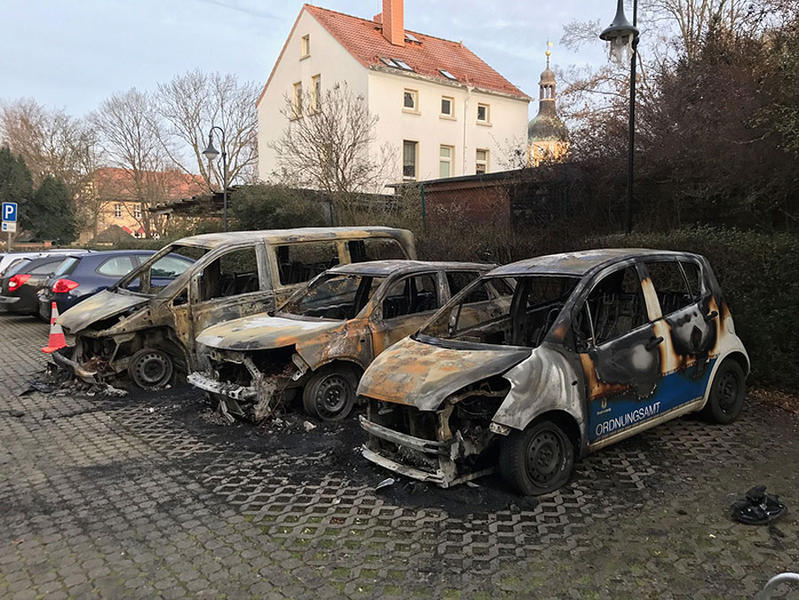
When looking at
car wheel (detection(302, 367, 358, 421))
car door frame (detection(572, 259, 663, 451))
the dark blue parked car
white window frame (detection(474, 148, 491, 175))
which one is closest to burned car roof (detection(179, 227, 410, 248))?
the dark blue parked car

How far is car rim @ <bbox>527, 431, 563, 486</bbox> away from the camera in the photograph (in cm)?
445

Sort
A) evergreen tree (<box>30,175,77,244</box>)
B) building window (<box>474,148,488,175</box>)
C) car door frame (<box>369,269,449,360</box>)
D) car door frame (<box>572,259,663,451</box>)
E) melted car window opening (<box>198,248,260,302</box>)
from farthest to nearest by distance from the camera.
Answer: evergreen tree (<box>30,175,77,244</box>) → building window (<box>474,148,488,175</box>) → melted car window opening (<box>198,248,260,302</box>) → car door frame (<box>369,269,449,360</box>) → car door frame (<box>572,259,663,451</box>)

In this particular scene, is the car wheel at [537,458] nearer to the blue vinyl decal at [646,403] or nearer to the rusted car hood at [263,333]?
the blue vinyl decal at [646,403]

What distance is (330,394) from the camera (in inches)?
250

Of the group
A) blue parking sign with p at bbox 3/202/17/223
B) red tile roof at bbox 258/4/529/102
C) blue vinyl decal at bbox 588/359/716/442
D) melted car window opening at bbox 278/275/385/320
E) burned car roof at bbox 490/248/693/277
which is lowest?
blue vinyl decal at bbox 588/359/716/442

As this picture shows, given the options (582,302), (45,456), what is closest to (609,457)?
(582,302)

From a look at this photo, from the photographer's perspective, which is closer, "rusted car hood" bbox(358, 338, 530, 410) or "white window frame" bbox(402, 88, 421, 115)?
"rusted car hood" bbox(358, 338, 530, 410)

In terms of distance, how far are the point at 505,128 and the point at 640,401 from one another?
32322 millimetres

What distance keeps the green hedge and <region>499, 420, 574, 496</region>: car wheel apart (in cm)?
356

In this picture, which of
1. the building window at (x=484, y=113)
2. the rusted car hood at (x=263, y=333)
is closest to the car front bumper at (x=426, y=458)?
the rusted car hood at (x=263, y=333)

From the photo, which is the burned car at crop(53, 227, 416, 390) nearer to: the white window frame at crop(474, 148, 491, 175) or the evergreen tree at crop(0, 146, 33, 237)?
the white window frame at crop(474, 148, 491, 175)

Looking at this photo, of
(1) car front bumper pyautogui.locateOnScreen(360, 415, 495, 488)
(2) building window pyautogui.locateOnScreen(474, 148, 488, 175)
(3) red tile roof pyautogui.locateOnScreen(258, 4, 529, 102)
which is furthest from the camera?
(2) building window pyautogui.locateOnScreen(474, 148, 488, 175)

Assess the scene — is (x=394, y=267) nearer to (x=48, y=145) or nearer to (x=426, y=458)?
(x=426, y=458)

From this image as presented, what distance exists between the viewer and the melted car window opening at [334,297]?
6953 mm
